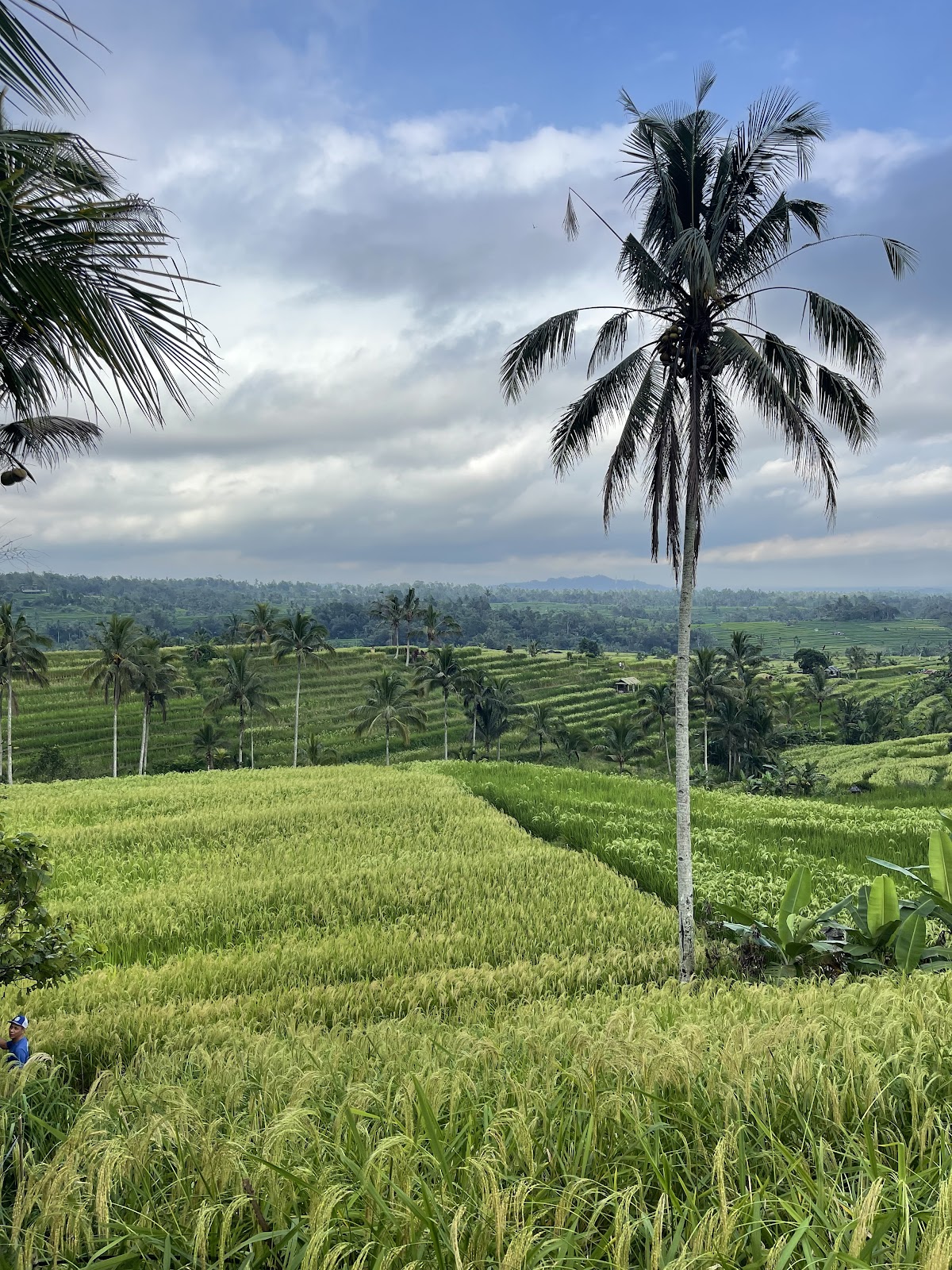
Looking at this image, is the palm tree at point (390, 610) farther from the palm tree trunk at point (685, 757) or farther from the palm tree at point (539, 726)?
the palm tree trunk at point (685, 757)

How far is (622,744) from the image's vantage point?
173 feet

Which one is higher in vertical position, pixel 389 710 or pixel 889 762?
pixel 389 710

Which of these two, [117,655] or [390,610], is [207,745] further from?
[390,610]

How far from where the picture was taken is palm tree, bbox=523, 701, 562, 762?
6431 cm

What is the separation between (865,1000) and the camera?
16.2ft

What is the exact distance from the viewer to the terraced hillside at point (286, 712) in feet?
204

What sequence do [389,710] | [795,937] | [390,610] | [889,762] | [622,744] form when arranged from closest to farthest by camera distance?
[795,937] → [889,762] → [389,710] → [622,744] → [390,610]

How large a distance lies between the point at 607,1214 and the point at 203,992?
818cm

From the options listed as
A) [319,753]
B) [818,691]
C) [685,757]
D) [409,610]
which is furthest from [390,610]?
[685,757]

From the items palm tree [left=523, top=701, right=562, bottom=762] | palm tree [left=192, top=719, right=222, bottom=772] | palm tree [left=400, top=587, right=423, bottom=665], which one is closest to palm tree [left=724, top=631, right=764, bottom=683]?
palm tree [left=523, top=701, right=562, bottom=762]

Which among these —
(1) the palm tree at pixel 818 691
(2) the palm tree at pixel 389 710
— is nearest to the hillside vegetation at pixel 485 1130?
(2) the palm tree at pixel 389 710

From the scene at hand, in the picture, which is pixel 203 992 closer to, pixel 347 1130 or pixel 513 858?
pixel 347 1130

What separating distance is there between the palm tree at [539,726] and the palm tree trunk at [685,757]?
175 feet

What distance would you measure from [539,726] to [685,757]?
5482 cm
